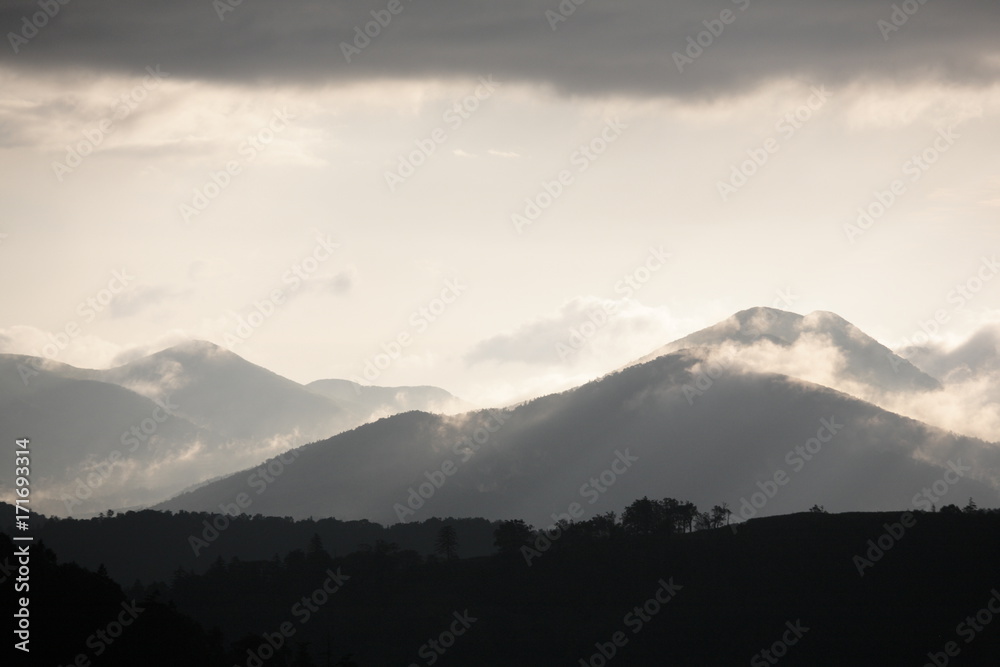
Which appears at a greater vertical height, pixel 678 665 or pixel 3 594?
pixel 3 594

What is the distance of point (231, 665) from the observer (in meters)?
151

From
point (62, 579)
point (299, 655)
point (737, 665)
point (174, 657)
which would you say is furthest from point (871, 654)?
point (62, 579)

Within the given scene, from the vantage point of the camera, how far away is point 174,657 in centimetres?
14600

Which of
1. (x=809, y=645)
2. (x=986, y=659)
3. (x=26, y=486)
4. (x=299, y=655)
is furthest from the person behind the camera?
(x=809, y=645)

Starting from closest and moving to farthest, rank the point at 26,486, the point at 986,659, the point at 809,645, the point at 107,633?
the point at 26,486 → the point at 107,633 → the point at 986,659 → the point at 809,645

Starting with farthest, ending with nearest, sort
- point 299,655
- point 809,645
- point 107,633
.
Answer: point 809,645
point 299,655
point 107,633

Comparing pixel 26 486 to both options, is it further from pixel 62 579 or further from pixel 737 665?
pixel 737 665

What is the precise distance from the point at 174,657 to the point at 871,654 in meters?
126

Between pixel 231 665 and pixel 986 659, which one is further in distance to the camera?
pixel 986 659

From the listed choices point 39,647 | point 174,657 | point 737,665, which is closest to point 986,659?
point 737,665

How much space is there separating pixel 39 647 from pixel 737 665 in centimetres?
12692

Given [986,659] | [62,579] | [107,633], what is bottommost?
[986,659]

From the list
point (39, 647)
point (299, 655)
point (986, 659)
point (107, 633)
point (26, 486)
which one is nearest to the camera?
point (26, 486)

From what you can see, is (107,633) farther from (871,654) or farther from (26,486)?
(871,654)
